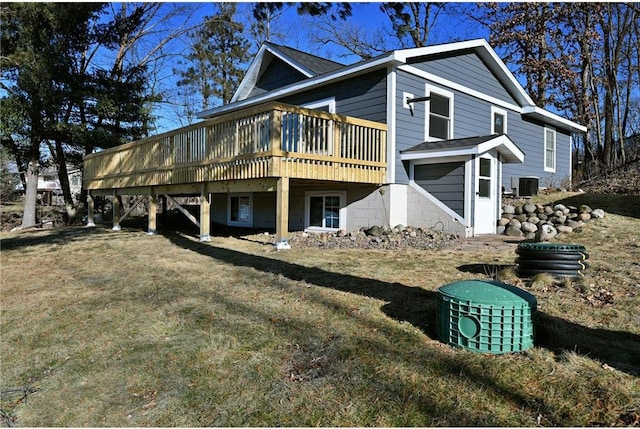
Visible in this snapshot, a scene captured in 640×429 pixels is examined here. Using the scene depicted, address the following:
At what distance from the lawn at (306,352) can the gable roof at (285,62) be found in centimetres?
779

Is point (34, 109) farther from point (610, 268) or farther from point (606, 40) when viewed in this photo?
point (606, 40)

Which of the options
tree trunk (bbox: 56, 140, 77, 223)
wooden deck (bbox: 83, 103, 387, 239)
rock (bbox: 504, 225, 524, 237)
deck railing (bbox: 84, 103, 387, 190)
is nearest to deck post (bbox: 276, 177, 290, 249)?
wooden deck (bbox: 83, 103, 387, 239)

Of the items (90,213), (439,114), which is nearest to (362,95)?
(439,114)

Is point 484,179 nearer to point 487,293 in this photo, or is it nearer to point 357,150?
point 357,150

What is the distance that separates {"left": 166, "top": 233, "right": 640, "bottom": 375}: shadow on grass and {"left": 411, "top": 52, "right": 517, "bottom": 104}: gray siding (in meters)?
6.80

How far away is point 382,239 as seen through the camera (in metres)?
8.58

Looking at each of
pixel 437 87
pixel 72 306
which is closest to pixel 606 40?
pixel 437 87

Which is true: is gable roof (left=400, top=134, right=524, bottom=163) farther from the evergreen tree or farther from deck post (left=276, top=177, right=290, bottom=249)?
the evergreen tree

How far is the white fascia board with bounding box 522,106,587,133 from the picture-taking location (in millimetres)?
13977

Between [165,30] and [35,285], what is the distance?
18686 mm

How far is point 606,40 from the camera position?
65.7 ft

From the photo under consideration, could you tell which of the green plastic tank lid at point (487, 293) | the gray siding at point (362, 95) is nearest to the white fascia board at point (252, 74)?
the gray siding at point (362, 95)

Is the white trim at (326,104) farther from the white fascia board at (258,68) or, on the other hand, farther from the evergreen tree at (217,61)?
the evergreen tree at (217,61)

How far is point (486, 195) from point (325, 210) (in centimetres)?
398
